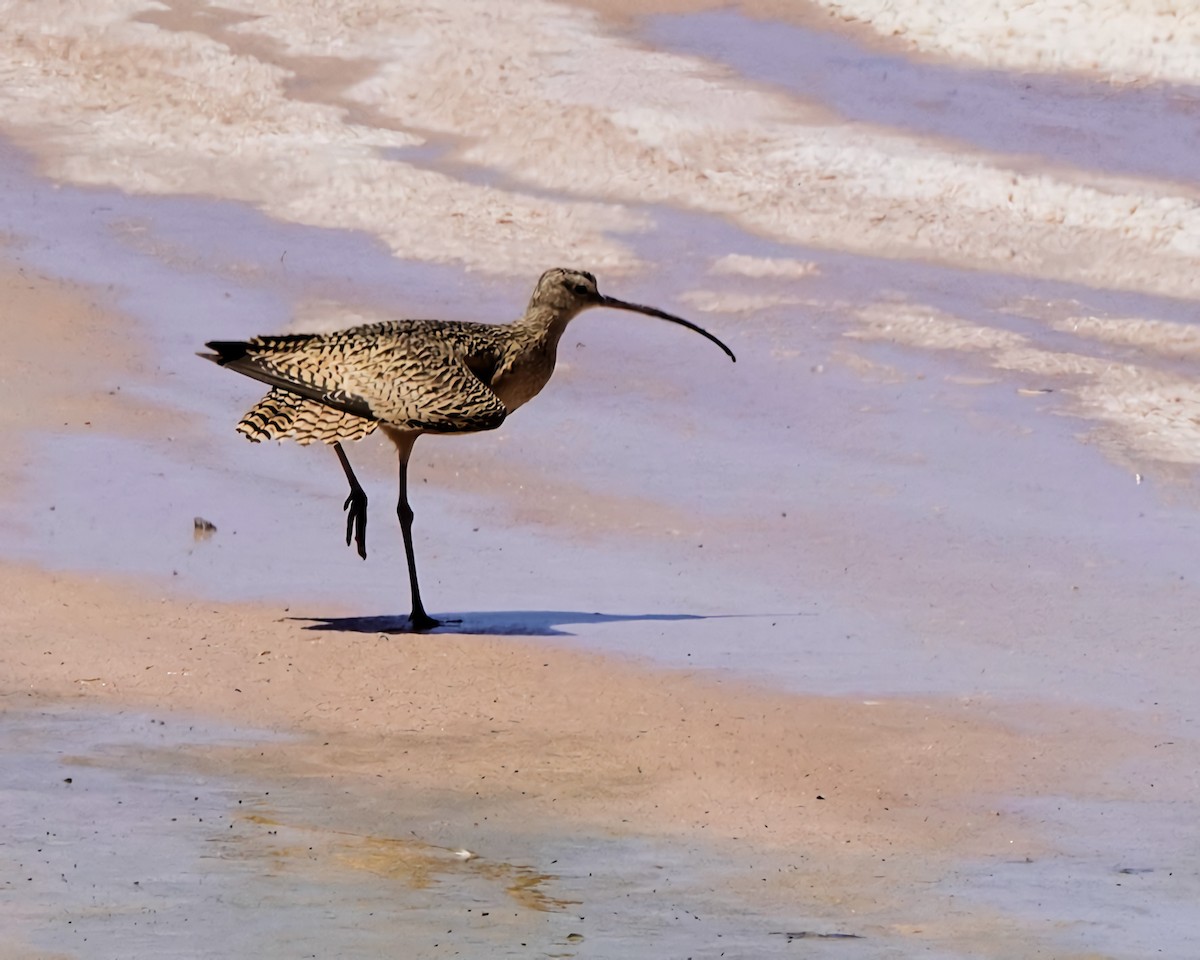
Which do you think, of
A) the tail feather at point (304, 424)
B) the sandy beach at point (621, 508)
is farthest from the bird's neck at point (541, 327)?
the sandy beach at point (621, 508)

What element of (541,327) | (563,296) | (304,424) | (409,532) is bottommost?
(409,532)

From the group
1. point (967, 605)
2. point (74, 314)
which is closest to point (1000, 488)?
point (967, 605)

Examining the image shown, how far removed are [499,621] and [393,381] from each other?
3.42 feet

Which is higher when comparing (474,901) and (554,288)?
(554,288)

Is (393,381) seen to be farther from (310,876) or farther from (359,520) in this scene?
(310,876)

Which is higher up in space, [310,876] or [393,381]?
[393,381]

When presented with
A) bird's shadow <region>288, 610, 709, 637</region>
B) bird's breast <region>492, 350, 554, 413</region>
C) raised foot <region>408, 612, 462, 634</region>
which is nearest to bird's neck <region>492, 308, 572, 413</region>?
bird's breast <region>492, 350, 554, 413</region>

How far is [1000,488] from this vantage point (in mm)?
11766

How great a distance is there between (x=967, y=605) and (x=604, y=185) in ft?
32.7

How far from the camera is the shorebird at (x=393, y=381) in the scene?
9.38m

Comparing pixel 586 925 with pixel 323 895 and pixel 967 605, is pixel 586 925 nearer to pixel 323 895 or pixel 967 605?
pixel 323 895

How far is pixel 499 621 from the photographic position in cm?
955

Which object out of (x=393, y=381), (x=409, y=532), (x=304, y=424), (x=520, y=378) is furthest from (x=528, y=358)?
(x=304, y=424)

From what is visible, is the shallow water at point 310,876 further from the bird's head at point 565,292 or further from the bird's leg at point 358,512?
the bird's head at point 565,292
